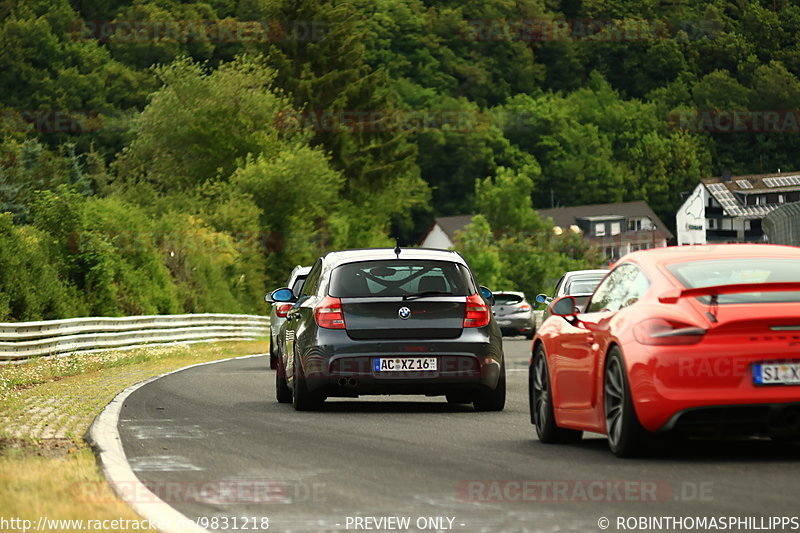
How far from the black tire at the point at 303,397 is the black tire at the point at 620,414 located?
18.0ft

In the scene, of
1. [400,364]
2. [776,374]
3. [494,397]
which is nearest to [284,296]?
[400,364]

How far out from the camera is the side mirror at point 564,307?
11453 mm

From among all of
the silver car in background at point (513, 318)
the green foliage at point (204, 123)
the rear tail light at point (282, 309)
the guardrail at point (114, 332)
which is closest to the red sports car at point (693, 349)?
the rear tail light at point (282, 309)

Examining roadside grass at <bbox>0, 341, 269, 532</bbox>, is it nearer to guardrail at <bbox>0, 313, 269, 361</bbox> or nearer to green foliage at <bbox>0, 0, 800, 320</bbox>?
guardrail at <bbox>0, 313, 269, 361</bbox>

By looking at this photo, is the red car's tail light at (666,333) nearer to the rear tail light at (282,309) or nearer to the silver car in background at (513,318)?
the rear tail light at (282,309)

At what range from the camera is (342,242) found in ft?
279

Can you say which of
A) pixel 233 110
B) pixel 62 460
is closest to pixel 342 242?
pixel 233 110

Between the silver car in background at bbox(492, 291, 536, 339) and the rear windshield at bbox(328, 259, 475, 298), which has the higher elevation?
A: the rear windshield at bbox(328, 259, 475, 298)

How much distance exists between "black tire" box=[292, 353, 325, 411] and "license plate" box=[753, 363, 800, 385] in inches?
265

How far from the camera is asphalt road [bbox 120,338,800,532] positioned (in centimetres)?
783

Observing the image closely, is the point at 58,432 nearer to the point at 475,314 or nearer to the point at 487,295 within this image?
the point at 475,314

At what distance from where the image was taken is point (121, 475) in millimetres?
9633

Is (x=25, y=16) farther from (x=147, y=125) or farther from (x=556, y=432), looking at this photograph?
(x=556, y=432)

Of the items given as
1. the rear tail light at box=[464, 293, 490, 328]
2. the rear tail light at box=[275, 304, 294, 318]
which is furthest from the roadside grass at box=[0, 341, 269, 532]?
the rear tail light at box=[464, 293, 490, 328]
